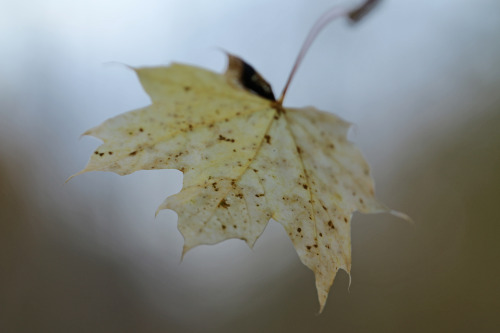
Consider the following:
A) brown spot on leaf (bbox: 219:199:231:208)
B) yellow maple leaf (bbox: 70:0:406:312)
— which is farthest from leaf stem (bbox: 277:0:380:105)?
brown spot on leaf (bbox: 219:199:231:208)

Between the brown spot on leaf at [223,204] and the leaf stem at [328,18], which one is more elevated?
the leaf stem at [328,18]

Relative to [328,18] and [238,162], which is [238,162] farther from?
[328,18]

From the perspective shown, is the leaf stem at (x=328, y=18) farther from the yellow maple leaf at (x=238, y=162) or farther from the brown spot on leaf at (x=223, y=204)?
the brown spot on leaf at (x=223, y=204)

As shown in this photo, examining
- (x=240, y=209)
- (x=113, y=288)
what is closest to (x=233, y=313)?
(x=113, y=288)

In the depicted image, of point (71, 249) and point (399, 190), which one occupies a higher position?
point (399, 190)

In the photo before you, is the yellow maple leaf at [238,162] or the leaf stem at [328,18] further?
the leaf stem at [328,18]

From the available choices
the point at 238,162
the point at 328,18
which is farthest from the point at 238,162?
the point at 328,18

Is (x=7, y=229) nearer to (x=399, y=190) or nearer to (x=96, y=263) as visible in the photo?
(x=96, y=263)

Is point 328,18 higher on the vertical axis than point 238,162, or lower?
higher

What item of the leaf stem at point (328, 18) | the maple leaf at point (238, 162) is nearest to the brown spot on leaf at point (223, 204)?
the maple leaf at point (238, 162)
